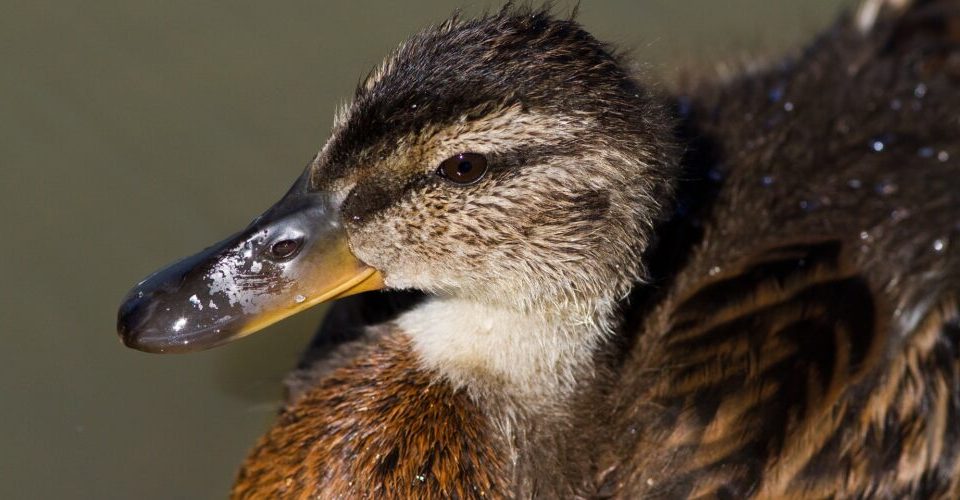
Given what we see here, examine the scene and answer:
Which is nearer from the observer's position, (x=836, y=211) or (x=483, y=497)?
(x=483, y=497)

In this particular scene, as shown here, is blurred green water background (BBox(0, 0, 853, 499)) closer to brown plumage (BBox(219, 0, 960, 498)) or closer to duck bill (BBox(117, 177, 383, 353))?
brown plumage (BBox(219, 0, 960, 498))

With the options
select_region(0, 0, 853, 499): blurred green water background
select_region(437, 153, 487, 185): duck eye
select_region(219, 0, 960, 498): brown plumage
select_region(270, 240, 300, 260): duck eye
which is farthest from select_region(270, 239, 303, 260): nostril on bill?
select_region(0, 0, 853, 499): blurred green water background

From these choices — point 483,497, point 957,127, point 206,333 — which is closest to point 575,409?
point 483,497

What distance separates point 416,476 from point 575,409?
0.45 meters

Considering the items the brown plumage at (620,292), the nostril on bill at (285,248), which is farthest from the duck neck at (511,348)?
the nostril on bill at (285,248)

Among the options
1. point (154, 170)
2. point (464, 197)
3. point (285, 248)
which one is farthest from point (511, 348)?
point (154, 170)

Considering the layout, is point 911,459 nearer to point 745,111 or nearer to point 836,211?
point 836,211

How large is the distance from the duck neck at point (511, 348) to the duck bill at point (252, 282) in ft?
1.06

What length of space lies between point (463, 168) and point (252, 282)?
23.0 inches

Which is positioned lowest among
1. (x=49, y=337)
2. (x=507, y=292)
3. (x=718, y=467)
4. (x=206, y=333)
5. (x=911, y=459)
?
(x=911, y=459)

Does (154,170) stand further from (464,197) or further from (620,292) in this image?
(620,292)

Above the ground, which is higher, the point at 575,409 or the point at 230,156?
the point at 230,156

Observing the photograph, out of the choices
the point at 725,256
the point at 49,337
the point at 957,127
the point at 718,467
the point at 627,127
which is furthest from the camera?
the point at 49,337

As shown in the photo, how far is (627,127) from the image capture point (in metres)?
3.25
